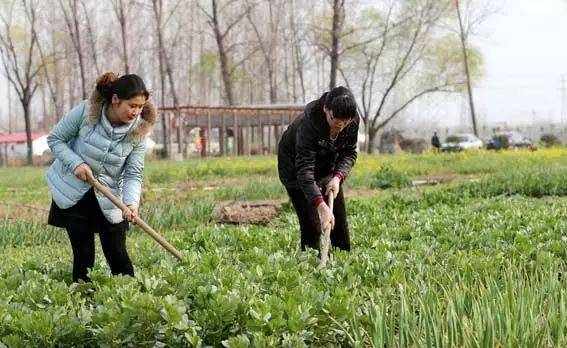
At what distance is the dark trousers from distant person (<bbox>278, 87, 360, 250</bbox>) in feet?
4.03

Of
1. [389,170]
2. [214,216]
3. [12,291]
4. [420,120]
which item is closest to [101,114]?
[12,291]

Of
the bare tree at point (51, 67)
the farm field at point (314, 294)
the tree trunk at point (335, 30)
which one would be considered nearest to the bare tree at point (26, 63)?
the bare tree at point (51, 67)

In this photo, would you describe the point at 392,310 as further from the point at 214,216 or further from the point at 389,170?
the point at 389,170

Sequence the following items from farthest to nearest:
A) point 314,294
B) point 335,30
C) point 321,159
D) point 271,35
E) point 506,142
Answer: point 271,35 → point 506,142 → point 335,30 → point 321,159 → point 314,294

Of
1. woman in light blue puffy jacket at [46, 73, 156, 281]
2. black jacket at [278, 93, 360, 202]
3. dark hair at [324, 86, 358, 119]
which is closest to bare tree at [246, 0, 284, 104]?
black jacket at [278, 93, 360, 202]

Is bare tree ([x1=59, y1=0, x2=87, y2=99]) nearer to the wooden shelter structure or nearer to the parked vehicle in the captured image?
the wooden shelter structure

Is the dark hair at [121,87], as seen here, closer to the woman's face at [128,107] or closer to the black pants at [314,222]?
the woman's face at [128,107]

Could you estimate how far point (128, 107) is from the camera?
4309 mm

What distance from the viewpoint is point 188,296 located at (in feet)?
12.5

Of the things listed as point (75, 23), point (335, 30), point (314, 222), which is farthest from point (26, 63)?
point (314, 222)

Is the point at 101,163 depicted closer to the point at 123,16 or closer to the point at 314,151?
the point at 314,151

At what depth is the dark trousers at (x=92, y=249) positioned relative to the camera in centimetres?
464

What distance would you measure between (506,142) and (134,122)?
37083mm

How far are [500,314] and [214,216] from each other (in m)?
7.53
